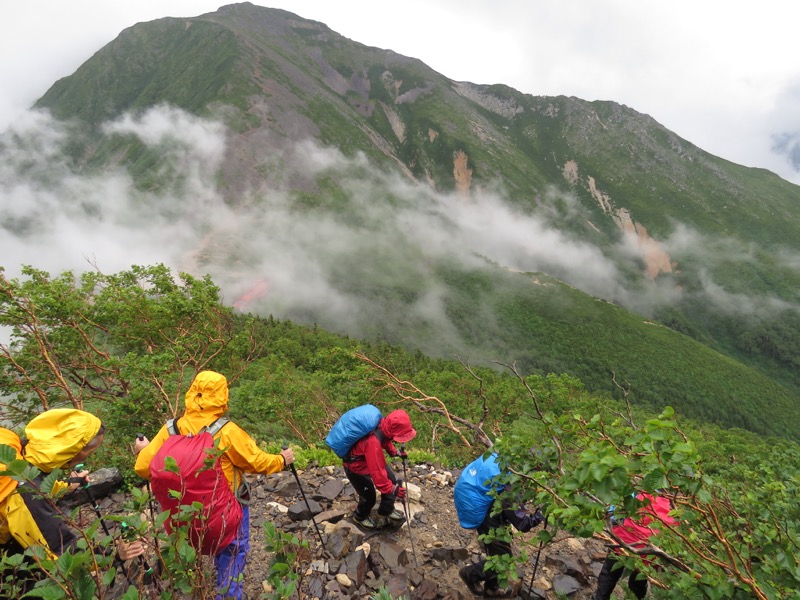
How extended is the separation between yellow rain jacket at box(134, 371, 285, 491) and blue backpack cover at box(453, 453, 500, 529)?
2605 mm

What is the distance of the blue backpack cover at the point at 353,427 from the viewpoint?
5816 mm

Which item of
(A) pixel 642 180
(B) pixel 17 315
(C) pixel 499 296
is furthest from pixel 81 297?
(A) pixel 642 180

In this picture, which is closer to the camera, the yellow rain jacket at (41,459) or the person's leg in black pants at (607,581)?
the yellow rain jacket at (41,459)

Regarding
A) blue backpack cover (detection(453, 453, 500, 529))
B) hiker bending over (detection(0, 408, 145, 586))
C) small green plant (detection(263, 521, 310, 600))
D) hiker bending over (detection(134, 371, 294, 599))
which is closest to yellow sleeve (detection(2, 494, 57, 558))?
hiker bending over (detection(0, 408, 145, 586))

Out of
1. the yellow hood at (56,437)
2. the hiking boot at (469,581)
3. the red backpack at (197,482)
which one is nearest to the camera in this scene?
the yellow hood at (56,437)

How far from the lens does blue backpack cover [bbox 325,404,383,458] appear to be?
5.82 meters

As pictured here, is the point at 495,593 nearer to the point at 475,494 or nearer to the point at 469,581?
the point at 469,581

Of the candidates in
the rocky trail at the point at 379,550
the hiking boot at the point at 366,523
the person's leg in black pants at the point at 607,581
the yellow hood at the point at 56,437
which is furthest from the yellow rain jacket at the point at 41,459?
the person's leg in black pants at the point at 607,581

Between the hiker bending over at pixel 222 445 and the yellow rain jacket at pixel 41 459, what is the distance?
763mm

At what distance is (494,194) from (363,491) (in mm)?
160465

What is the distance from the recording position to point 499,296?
10438cm

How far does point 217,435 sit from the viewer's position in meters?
4.02

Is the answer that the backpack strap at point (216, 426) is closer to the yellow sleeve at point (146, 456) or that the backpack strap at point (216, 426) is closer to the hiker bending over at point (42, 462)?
the yellow sleeve at point (146, 456)

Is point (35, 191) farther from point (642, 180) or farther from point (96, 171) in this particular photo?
point (642, 180)
